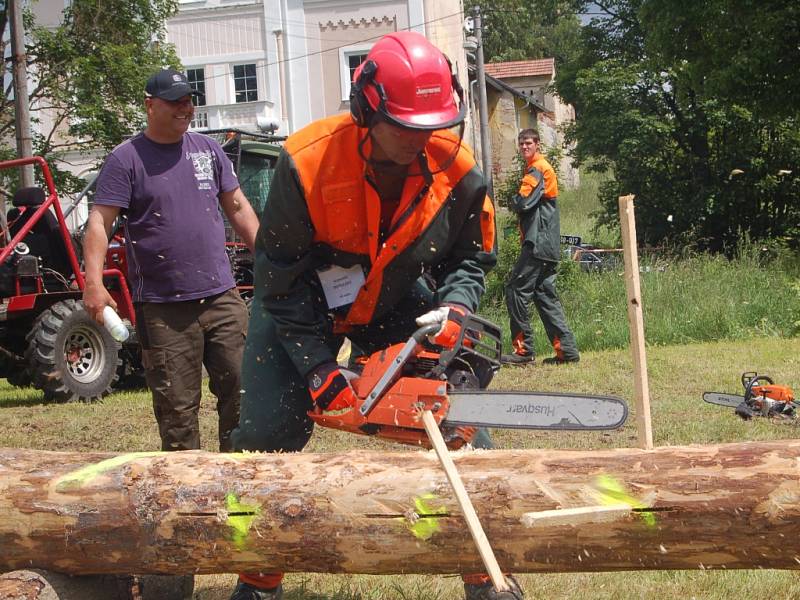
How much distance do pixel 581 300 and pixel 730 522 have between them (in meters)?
7.83

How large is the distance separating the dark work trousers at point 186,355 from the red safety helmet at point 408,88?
1542 millimetres

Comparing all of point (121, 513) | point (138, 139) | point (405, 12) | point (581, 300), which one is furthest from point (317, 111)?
point (121, 513)

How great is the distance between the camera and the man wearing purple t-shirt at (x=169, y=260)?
3945 mm

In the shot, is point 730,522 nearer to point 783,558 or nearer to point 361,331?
point 783,558

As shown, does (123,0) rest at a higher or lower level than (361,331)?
higher

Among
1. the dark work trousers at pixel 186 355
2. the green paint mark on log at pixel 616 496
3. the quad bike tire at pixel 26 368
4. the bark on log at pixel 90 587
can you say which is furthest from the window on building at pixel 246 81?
the green paint mark on log at pixel 616 496

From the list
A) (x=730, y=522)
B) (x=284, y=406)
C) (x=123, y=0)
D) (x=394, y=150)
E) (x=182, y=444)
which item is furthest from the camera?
(x=123, y=0)

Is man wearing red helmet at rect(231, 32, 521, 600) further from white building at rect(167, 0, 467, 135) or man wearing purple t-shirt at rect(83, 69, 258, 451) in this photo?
white building at rect(167, 0, 467, 135)

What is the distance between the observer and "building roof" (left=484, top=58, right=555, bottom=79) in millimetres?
40625

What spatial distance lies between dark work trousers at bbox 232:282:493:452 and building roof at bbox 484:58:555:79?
127 ft

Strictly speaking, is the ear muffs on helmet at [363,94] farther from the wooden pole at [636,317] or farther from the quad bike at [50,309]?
the quad bike at [50,309]

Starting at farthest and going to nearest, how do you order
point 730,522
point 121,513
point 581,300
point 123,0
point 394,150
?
point 123,0 → point 581,300 → point 394,150 → point 121,513 → point 730,522

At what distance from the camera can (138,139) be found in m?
4.10

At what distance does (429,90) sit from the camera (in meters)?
2.78
